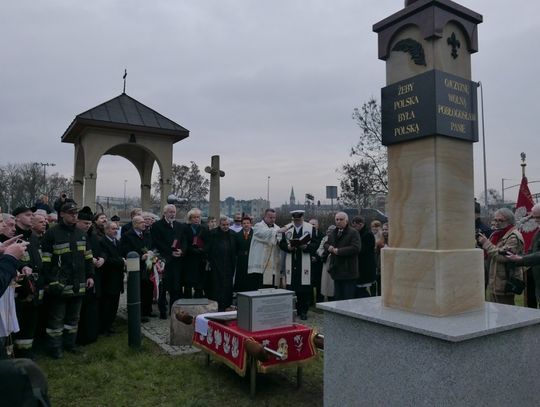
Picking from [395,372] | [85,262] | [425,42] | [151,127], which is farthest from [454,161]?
[151,127]

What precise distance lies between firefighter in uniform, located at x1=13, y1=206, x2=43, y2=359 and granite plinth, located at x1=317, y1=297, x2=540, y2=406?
3.54 m

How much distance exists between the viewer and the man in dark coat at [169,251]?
7.60 metres

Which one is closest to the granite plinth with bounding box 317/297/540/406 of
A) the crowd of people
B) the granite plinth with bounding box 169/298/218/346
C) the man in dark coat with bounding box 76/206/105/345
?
the crowd of people

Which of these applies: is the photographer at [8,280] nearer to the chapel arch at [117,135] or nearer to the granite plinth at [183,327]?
the granite plinth at [183,327]

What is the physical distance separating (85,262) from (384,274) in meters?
4.10

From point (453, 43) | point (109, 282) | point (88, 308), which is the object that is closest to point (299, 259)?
point (109, 282)

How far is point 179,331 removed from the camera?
5.97 metres

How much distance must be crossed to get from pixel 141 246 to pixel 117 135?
6.78 metres

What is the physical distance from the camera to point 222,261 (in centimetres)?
764

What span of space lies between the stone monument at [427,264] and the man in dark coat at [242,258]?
448 cm

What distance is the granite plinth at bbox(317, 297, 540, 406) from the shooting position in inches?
105

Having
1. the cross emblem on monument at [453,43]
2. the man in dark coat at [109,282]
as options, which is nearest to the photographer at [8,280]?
the man in dark coat at [109,282]

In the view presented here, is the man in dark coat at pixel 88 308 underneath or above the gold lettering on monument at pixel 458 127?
underneath

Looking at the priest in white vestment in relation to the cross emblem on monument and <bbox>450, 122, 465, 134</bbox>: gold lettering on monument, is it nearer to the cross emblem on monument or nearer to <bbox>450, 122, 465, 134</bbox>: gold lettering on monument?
<bbox>450, 122, 465, 134</bbox>: gold lettering on monument
